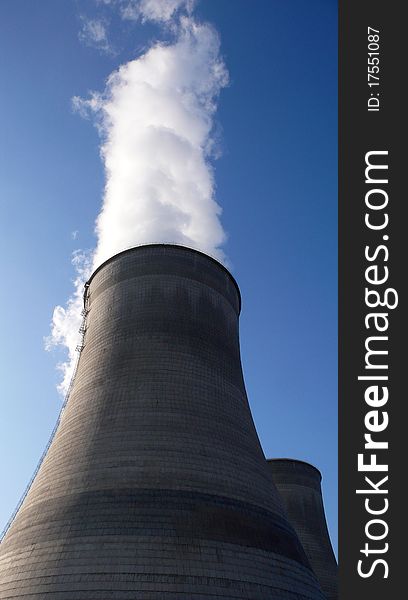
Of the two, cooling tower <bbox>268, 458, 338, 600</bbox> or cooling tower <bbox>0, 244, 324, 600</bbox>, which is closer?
cooling tower <bbox>0, 244, 324, 600</bbox>

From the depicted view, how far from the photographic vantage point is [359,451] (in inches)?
310

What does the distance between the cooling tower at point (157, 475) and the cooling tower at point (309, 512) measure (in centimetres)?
1145

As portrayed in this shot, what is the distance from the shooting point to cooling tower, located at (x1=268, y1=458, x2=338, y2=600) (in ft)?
70.5

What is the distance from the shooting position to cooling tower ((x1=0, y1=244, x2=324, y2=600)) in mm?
8375

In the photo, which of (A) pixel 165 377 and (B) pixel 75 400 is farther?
(B) pixel 75 400

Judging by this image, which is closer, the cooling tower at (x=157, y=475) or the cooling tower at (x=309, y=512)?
the cooling tower at (x=157, y=475)

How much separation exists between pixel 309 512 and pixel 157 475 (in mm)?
16847

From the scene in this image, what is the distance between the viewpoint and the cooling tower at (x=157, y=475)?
8375 millimetres

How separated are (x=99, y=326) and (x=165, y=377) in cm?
316

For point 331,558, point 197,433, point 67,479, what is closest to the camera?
point 67,479

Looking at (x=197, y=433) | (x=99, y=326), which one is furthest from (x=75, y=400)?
(x=197, y=433)

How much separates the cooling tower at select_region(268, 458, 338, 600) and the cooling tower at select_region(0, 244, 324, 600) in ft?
37.6

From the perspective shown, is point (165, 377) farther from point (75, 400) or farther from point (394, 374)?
point (394, 374)

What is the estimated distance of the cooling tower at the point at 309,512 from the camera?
2150cm
